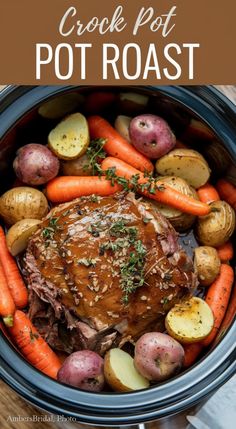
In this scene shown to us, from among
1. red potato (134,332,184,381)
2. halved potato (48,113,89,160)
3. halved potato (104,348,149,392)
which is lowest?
halved potato (104,348,149,392)

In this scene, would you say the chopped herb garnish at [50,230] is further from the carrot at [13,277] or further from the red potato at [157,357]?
the red potato at [157,357]

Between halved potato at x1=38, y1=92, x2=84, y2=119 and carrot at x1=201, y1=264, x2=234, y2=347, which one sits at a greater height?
halved potato at x1=38, y1=92, x2=84, y2=119

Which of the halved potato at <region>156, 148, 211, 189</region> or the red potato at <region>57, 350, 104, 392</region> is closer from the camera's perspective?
the red potato at <region>57, 350, 104, 392</region>

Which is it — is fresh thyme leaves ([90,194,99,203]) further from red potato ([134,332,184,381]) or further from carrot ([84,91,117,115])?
red potato ([134,332,184,381])

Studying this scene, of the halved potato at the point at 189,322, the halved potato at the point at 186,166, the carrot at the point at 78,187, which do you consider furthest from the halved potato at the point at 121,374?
the halved potato at the point at 186,166

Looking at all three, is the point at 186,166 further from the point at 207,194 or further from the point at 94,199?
the point at 94,199

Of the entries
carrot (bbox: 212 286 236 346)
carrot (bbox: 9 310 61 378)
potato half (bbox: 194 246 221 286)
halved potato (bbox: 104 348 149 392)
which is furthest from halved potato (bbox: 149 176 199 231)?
carrot (bbox: 9 310 61 378)

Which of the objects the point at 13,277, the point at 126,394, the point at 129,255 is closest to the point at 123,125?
the point at 129,255
